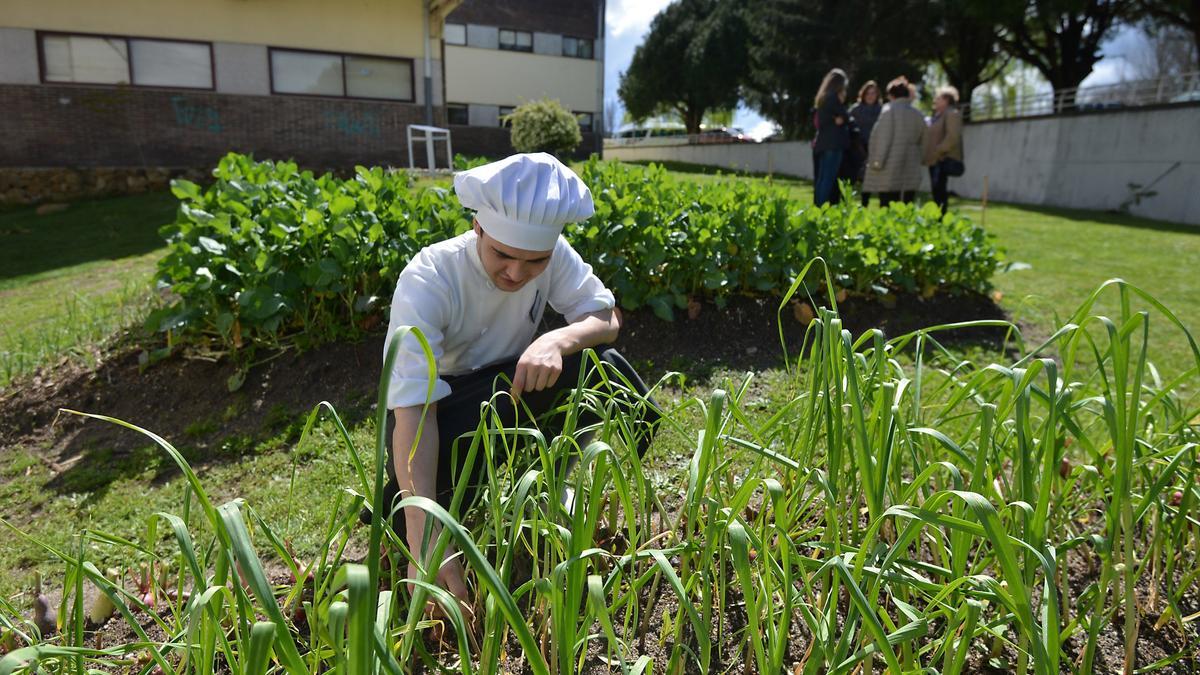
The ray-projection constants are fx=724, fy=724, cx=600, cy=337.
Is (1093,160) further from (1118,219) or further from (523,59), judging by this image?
(523,59)

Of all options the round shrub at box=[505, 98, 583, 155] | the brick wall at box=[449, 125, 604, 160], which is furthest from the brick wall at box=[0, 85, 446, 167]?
the brick wall at box=[449, 125, 604, 160]

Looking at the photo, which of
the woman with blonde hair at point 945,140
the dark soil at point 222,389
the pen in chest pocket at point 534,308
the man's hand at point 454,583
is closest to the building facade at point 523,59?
the woman with blonde hair at point 945,140

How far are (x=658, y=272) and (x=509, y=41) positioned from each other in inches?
809

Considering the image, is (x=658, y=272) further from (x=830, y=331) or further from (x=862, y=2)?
(x=862, y=2)

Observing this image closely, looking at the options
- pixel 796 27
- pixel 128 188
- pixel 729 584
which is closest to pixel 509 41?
pixel 796 27

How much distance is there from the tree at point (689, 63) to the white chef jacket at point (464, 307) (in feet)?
112

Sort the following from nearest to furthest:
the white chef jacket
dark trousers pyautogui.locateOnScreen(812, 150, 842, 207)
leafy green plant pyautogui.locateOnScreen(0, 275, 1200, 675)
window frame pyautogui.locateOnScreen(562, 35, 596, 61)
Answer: leafy green plant pyautogui.locateOnScreen(0, 275, 1200, 675), the white chef jacket, dark trousers pyautogui.locateOnScreen(812, 150, 842, 207), window frame pyautogui.locateOnScreen(562, 35, 596, 61)

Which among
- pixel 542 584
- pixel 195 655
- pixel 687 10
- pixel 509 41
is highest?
pixel 687 10

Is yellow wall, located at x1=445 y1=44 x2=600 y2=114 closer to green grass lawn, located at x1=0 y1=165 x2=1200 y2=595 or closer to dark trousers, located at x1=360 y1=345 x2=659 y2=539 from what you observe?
green grass lawn, located at x1=0 y1=165 x2=1200 y2=595

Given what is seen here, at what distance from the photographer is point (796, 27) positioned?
21422 millimetres

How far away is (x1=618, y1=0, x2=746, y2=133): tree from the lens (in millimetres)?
34031

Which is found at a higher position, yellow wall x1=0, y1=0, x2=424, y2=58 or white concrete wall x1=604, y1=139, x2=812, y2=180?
yellow wall x1=0, y1=0, x2=424, y2=58

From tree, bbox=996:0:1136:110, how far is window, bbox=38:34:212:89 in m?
18.7

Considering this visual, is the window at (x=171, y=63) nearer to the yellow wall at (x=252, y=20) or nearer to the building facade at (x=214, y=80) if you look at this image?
the building facade at (x=214, y=80)
